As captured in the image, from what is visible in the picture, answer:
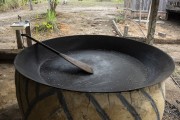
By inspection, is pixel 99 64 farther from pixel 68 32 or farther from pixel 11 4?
pixel 11 4

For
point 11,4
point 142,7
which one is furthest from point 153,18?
point 11,4

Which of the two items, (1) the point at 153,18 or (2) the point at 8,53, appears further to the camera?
(1) the point at 153,18

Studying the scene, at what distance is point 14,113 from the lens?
3.59 metres

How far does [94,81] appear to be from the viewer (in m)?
2.53

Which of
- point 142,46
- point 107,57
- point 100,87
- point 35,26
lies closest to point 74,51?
point 107,57

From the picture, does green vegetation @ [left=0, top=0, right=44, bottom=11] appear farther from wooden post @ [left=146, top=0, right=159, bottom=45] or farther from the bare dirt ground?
wooden post @ [left=146, top=0, right=159, bottom=45]

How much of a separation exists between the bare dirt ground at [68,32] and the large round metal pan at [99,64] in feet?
3.62

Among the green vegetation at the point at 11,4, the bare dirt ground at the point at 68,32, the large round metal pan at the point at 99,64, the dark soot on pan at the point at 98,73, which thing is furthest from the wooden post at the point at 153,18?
the green vegetation at the point at 11,4

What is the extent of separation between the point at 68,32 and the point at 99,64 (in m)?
6.77

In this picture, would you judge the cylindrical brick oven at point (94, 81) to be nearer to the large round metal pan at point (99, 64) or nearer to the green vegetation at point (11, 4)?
the large round metal pan at point (99, 64)

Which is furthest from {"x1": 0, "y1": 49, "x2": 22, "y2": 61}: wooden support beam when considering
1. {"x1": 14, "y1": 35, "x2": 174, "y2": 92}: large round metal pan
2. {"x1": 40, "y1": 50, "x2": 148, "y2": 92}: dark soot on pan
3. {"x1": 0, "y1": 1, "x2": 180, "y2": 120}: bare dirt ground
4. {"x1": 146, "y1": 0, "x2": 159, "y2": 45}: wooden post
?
{"x1": 146, "y1": 0, "x2": 159, "y2": 45}: wooden post

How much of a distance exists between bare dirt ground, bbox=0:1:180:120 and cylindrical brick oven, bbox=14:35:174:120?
1.14 meters

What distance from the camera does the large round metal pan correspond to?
246 centimetres

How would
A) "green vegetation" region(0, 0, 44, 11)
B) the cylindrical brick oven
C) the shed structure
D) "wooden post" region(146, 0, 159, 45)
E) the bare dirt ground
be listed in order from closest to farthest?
the cylindrical brick oven → the bare dirt ground → "wooden post" region(146, 0, 159, 45) → the shed structure → "green vegetation" region(0, 0, 44, 11)
